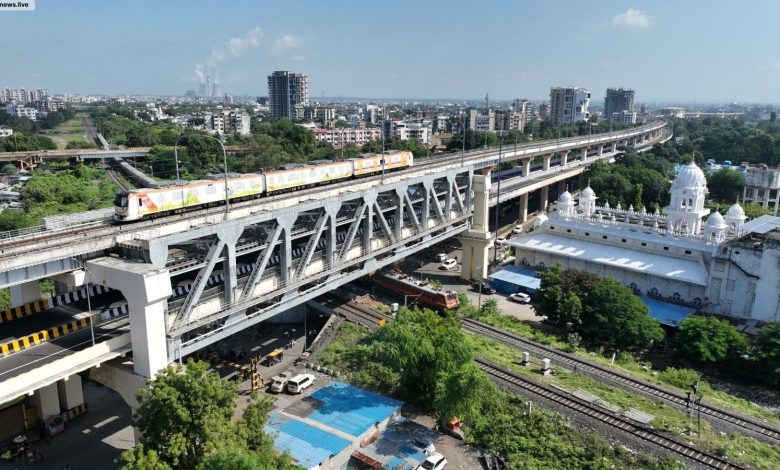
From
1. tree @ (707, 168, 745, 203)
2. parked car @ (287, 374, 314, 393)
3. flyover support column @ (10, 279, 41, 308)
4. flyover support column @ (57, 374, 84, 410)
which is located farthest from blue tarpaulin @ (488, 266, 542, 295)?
tree @ (707, 168, 745, 203)

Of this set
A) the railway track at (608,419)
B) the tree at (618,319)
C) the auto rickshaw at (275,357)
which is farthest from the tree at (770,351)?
the auto rickshaw at (275,357)

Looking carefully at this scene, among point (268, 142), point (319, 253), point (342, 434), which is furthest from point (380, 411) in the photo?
point (268, 142)

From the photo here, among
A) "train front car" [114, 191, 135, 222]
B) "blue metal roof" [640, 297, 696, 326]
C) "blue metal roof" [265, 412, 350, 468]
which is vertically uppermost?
"train front car" [114, 191, 135, 222]

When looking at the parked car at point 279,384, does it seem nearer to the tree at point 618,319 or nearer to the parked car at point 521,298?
the tree at point 618,319

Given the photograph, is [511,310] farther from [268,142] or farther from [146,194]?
[268,142]

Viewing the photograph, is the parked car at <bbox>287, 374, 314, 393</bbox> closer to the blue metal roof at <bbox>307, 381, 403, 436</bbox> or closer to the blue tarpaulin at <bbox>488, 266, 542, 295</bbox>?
the blue metal roof at <bbox>307, 381, 403, 436</bbox>
